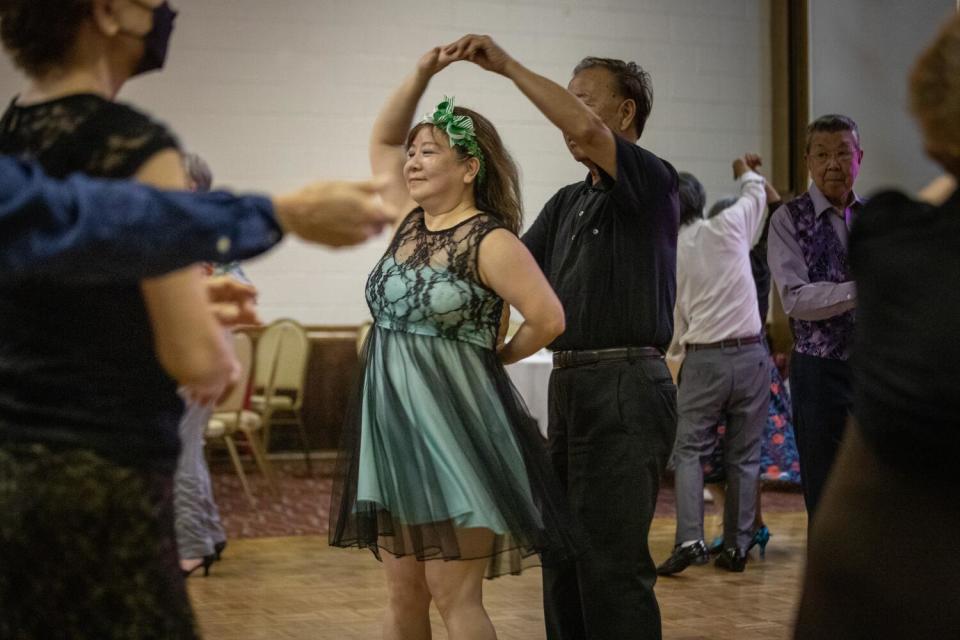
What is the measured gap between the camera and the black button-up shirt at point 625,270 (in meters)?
2.75

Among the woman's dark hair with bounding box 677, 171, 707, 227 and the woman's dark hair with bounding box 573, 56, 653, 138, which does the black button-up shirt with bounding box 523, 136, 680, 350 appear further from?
the woman's dark hair with bounding box 677, 171, 707, 227

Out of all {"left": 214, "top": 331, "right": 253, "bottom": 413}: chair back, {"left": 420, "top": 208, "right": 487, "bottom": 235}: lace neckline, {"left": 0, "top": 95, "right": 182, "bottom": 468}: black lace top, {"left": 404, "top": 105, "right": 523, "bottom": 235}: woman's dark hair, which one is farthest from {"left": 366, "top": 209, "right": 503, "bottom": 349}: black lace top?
{"left": 214, "top": 331, "right": 253, "bottom": 413}: chair back

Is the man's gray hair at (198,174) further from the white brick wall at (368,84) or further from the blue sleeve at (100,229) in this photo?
the white brick wall at (368,84)

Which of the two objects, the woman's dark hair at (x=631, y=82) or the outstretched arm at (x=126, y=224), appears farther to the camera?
the woman's dark hair at (x=631, y=82)

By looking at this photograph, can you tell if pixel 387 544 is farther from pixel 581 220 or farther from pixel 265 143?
pixel 265 143

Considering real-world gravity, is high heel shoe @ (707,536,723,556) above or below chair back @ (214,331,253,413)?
below

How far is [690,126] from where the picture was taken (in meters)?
9.08

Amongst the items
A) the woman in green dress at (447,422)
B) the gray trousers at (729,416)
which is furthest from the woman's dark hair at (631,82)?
the gray trousers at (729,416)

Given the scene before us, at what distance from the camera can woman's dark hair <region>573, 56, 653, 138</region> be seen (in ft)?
9.64

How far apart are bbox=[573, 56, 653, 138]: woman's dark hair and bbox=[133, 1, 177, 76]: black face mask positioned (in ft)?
5.57

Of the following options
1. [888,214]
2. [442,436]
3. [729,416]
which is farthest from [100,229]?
[729,416]

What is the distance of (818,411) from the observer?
12.1 ft

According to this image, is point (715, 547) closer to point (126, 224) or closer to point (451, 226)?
point (451, 226)

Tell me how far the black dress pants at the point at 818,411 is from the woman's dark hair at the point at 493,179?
138 cm
